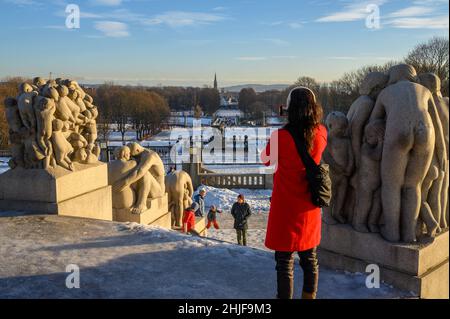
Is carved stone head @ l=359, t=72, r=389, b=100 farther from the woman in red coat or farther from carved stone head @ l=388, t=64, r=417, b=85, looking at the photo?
the woman in red coat

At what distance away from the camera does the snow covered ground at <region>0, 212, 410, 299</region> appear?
4.38 meters

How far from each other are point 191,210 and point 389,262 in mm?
5951

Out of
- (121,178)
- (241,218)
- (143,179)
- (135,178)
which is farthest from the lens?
(241,218)

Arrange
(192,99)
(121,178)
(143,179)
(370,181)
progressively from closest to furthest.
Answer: (370,181) → (121,178) → (143,179) → (192,99)

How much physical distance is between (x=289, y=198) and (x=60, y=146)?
4731mm

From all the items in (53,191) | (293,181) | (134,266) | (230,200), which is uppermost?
(293,181)

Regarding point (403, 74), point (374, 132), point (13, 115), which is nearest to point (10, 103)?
point (13, 115)

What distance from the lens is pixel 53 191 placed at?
685 centimetres

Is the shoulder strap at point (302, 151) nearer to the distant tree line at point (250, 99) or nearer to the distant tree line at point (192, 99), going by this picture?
the distant tree line at point (250, 99)

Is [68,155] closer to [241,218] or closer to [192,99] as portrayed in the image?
[241,218]

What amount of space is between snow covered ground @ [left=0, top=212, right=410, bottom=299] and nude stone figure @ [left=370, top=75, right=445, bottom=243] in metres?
0.65

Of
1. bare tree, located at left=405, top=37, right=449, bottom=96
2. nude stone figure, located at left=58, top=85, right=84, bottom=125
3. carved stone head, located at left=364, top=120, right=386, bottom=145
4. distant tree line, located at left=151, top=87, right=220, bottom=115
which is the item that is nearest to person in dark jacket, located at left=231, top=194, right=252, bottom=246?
nude stone figure, located at left=58, top=85, right=84, bottom=125

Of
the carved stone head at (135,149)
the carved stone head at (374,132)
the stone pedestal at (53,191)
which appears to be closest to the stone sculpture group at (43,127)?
the stone pedestal at (53,191)
